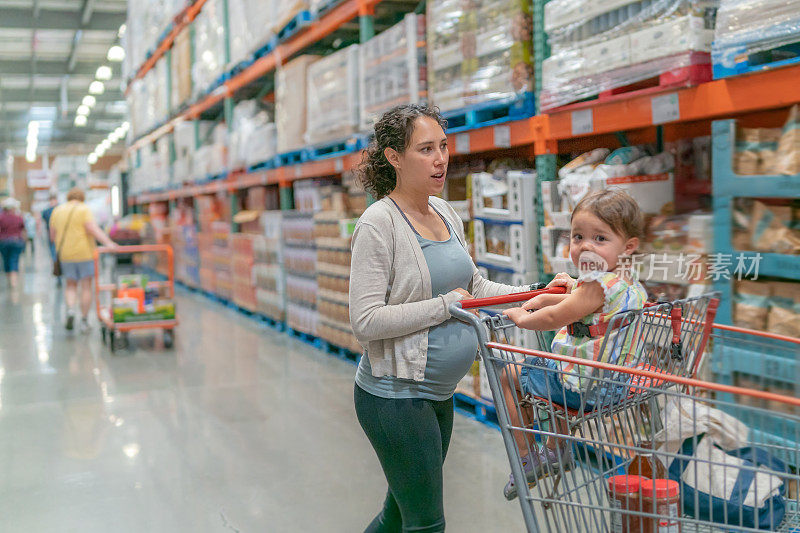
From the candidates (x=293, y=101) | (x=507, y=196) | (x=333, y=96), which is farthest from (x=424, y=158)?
(x=293, y=101)

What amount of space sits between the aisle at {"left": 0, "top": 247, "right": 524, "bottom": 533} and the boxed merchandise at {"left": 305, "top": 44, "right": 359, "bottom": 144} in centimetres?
203

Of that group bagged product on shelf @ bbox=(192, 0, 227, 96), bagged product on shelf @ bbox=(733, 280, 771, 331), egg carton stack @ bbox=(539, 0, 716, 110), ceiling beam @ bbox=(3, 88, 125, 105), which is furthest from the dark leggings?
ceiling beam @ bbox=(3, 88, 125, 105)

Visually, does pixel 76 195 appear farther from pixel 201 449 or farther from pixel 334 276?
pixel 201 449

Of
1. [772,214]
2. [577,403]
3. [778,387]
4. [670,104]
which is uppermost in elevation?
[670,104]

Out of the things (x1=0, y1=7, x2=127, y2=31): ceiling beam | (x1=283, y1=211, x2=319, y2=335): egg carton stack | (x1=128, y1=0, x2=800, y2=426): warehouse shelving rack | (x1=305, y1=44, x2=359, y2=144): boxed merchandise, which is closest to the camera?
(x1=128, y1=0, x2=800, y2=426): warehouse shelving rack

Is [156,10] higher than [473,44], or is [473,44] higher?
[156,10]

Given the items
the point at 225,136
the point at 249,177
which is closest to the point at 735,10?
the point at 249,177

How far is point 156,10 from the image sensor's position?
12.8 metres

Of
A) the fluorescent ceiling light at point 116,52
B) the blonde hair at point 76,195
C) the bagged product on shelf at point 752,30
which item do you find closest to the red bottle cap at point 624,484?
the bagged product on shelf at point 752,30

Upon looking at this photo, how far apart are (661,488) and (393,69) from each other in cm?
427

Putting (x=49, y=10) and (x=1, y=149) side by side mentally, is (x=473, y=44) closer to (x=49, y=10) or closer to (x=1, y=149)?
(x=49, y=10)

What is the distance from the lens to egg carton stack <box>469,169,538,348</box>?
4.25 meters

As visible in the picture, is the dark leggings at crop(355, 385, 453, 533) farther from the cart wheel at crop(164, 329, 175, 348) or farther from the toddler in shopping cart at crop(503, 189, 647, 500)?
the cart wheel at crop(164, 329, 175, 348)

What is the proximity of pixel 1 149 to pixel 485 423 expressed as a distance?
42.0 metres
